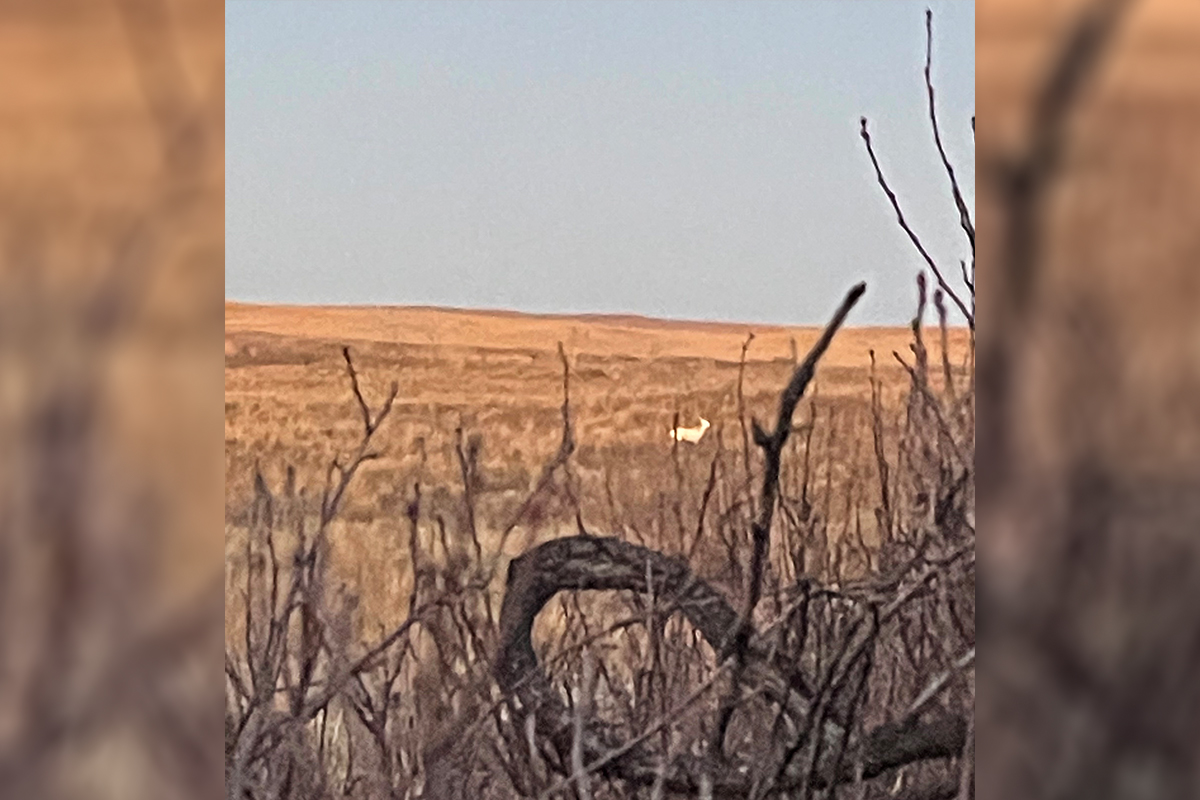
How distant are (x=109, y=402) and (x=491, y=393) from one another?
14.7m

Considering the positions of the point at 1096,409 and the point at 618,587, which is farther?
the point at 618,587

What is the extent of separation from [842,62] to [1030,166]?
1375 centimetres

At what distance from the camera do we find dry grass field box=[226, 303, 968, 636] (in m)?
9.96

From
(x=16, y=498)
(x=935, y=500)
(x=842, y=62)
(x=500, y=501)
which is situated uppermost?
(x=842, y=62)

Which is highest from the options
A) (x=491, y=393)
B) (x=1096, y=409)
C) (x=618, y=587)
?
(x=1096, y=409)

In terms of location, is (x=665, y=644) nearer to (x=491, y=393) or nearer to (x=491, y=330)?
(x=491, y=393)

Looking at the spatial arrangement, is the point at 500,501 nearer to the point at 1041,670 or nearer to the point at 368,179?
the point at 368,179

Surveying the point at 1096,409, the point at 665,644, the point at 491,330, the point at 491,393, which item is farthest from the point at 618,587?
the point at 491,330

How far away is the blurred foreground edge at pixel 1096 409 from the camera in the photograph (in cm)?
65

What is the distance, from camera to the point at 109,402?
2.08 feet

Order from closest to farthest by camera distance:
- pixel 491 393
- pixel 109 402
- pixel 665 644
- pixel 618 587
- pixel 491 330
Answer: pixel 109 402 < pixel 618 587 < pixel 665 644 < pixel 491 393 < pixel 491 330

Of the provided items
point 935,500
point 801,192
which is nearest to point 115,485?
point 935,500

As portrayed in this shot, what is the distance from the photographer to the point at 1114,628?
2.14 feet

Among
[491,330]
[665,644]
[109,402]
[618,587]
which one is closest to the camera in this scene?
[109,402]
